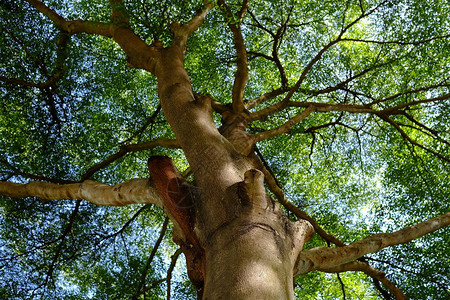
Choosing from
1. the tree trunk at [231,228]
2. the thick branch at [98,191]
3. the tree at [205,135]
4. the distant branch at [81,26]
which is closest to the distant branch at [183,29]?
the tree at [205,135]

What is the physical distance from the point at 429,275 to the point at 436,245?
0.67m

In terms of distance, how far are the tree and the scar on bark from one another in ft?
0.09

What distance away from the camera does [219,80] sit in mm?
10203

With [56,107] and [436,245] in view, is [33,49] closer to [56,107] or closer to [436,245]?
[56,107]

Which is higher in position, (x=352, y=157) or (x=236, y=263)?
(x=352, y=157)

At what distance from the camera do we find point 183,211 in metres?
3.24

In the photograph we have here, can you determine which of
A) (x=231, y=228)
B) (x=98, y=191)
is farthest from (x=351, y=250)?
(x=98, y=191)

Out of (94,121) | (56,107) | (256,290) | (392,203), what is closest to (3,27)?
(56,107)

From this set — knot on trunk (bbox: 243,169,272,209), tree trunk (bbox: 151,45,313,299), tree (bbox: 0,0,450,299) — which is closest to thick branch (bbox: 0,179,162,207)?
tree (bbox: 0,0,450,299)

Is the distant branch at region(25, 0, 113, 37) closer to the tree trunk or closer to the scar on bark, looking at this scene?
the tree trunk

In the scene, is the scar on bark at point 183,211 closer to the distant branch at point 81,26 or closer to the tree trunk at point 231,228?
the tree trunk at point 231,228

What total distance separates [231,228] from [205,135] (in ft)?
4.21

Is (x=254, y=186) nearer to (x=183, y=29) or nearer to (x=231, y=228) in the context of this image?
(x=231, y=228)

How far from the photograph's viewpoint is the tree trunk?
2.40 meters
